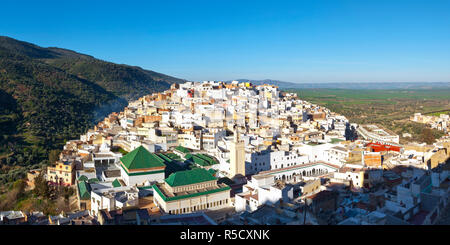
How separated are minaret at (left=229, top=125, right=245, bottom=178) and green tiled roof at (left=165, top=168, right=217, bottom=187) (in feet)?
7.06

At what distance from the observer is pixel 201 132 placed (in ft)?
67.9

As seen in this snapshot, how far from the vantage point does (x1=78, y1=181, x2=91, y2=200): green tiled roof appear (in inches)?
522

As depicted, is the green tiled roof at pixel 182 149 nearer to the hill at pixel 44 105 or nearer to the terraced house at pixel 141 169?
the terraced house at pixel 141 169

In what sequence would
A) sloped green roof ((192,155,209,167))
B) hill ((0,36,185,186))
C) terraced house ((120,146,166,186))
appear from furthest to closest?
hill ((0,36,185,186))
sloped green roof ((192,155,209,167))
terraced house ((120,146,166,186))

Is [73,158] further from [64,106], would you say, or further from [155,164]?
[64,106]

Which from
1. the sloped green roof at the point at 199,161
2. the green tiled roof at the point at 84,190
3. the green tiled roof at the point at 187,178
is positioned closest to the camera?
the green tiled roof at the point at 187,178

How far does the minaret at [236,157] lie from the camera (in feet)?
49.5

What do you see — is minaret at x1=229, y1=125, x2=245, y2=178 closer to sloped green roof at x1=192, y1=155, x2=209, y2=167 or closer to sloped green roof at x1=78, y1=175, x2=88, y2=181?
sloped green roof at x1=192, y1=155, x2=209, y2=167

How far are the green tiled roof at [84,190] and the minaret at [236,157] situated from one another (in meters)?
5.97

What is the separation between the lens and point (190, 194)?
12328mm

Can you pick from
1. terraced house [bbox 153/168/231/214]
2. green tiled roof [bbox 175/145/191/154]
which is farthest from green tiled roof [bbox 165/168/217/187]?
green tiled roof [bbox 175/145/191/154]

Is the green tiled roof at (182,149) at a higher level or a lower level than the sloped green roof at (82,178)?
higher

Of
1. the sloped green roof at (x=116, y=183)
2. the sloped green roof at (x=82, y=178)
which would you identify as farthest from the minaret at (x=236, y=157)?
the sloped green roof at (x=82, y=178)
